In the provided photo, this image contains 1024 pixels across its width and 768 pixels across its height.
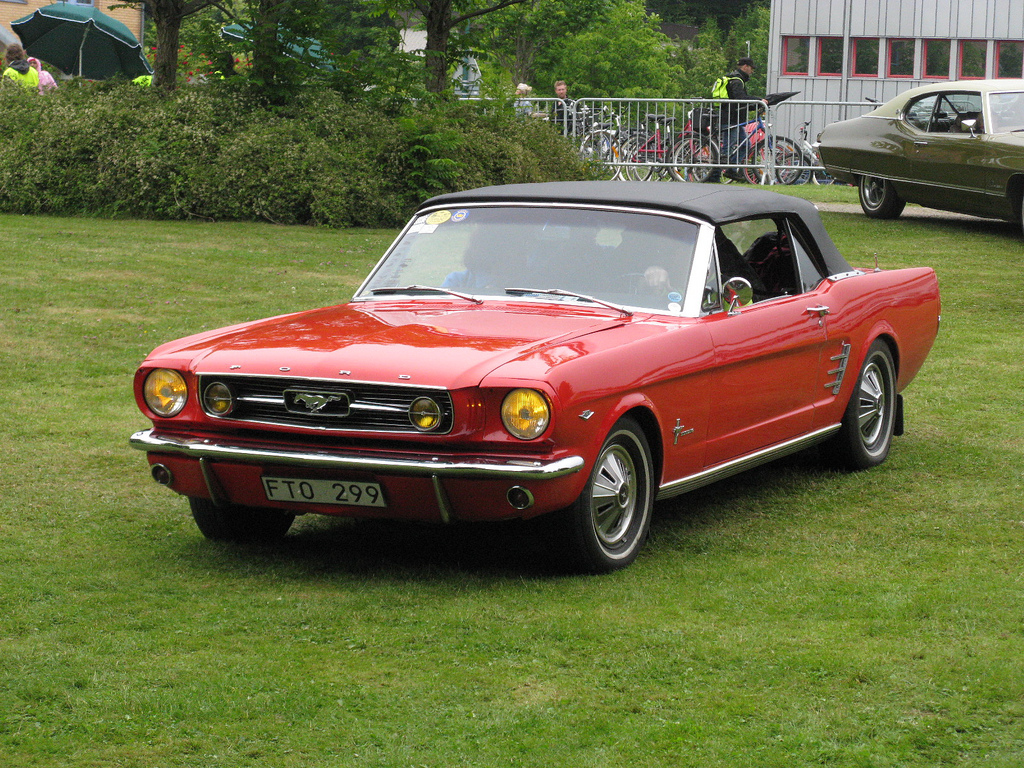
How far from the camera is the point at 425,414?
17.6 feet

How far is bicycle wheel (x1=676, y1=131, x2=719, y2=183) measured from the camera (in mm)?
24547

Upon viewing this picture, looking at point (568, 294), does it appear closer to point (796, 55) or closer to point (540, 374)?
point (540, 374)

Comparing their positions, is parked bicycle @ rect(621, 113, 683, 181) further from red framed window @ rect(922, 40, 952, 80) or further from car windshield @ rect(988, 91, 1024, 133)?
red framed window @ rect(922, 40, 952, 80)

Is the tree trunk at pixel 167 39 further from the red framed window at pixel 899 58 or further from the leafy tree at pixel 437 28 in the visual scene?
the red framed window at pixel 899 58

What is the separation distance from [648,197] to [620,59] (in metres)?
65.4

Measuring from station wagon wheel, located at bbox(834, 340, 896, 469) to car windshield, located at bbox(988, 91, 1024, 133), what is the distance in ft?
33.4

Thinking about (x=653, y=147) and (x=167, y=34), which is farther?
(x=653, y=147)

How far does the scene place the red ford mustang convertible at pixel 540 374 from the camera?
5348mm

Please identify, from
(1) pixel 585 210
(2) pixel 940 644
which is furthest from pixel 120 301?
(2) pixel 940 644

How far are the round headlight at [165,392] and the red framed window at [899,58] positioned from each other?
42495 mm

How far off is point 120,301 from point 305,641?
8.19 meters

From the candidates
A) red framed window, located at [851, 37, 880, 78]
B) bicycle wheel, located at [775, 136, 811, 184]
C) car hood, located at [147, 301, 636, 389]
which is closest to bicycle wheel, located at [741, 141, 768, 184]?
bicycle wheel, located at [775, 136, 811, 184]

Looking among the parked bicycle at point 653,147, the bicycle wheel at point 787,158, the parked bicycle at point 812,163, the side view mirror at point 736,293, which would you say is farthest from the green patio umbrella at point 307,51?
the side view mirror at point 736,293

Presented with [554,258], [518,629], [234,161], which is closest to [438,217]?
[554,258]
